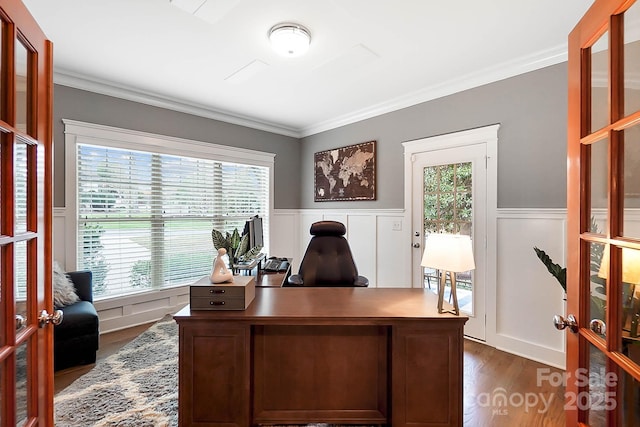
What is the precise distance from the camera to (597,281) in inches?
35.9

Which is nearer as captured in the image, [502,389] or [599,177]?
[599,177]

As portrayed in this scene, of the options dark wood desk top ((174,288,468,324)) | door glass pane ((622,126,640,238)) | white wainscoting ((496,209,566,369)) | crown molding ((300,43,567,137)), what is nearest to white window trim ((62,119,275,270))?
crown molding ((300,43,567,137))

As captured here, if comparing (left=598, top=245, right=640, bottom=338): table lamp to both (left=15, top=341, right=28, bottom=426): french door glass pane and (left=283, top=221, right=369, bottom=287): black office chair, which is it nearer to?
(left=15, top=341, right=28, bottom=426): french door glass pane

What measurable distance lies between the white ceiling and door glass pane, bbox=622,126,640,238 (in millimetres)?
1610

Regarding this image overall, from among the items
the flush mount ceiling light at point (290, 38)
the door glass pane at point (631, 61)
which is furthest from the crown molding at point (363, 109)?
the door glass pane at point (631, 61)

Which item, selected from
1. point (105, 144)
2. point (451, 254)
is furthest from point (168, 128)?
point (451, 254)

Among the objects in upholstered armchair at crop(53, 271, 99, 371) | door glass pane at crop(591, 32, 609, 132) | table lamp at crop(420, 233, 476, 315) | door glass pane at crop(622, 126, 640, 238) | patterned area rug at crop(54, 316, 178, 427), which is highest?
door glass pane at crop(591, 32, 609, 132)

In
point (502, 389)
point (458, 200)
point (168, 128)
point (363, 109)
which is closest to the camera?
point (502, 389)

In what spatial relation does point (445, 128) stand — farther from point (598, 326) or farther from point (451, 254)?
point (598, 326)

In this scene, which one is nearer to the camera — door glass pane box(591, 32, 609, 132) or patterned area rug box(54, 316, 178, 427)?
door glass pane box(591, 32, 609, 132)

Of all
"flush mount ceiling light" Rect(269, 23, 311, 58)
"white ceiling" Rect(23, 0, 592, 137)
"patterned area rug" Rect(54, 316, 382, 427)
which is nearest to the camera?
"patterned area rug" Rect(54, 316, 382, 427)

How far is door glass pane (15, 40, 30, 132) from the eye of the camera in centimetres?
92

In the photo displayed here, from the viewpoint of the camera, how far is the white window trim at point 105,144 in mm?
2965

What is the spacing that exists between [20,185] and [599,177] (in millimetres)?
1754
